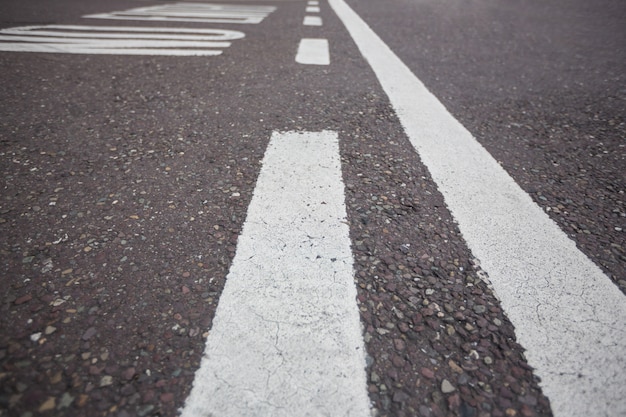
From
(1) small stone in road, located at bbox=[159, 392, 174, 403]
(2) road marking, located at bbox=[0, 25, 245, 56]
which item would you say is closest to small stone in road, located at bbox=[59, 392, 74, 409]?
(1) small stone in road, located at bbox=[159, 392, 174, 403]

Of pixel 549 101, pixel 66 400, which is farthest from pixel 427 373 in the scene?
pixel 549 101

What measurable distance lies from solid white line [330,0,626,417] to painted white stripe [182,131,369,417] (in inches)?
23.6

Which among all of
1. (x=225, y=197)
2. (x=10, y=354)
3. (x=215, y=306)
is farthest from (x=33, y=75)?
(x=215, y=306)

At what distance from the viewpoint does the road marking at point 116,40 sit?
4172 mm

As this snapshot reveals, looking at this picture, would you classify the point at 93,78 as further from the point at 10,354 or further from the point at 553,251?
the point at 553,251

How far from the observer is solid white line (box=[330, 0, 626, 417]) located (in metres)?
1.03

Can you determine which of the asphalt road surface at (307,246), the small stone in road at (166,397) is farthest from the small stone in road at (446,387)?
the small stone in road at (166,397)

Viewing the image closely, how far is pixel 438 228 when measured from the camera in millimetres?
1618

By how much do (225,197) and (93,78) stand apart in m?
2.55

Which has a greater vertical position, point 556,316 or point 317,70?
point 317,70

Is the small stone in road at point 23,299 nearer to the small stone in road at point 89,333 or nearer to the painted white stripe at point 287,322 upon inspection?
the small stone in road at point 89,333

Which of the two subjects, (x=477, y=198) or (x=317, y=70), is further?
(x=317, y=70)

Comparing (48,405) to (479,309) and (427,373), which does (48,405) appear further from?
(479,309)

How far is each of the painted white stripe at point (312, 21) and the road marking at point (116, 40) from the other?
1765 millimetres
